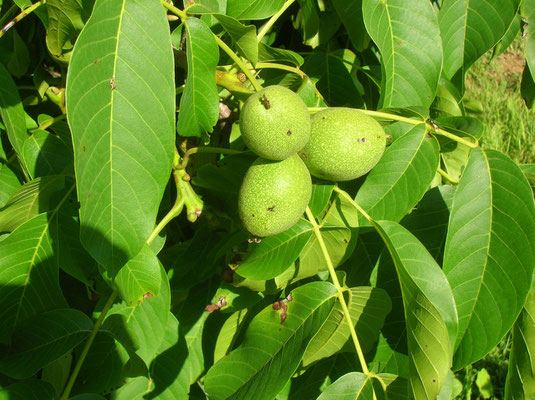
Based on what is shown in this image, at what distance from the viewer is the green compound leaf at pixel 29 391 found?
1.12 m

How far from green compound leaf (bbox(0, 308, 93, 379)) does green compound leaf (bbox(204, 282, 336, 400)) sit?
36 centimetres

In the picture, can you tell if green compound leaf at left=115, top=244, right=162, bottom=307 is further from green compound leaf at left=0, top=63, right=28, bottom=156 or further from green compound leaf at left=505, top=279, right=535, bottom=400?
green compound leaf at left=505, top=279, right=535, bottom=400

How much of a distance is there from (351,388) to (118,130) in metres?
0.79

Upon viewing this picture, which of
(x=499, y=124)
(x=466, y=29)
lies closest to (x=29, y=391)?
(x=466, y=29)

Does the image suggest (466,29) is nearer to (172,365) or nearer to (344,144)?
(344,144)

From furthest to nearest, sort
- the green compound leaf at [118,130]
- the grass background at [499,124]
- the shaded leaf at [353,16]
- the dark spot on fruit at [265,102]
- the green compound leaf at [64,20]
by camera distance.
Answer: the grass background at [499,124] < the shaded leaf at [353,16] < the green compound leaf at [64,20] < the dark spot on fruit at [265,102] < the green compound leaf at [118,130]

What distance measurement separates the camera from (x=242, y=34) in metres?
1.13

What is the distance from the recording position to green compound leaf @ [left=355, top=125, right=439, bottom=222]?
1179mm

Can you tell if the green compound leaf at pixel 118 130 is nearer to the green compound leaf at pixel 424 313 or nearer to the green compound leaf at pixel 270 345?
the green compound leaf at pixel 270 345

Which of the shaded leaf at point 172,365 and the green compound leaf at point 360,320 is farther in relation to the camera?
the shaded leaf at point 172,365

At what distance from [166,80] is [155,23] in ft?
0.43

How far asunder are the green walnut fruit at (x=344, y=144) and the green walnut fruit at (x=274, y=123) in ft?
0.26

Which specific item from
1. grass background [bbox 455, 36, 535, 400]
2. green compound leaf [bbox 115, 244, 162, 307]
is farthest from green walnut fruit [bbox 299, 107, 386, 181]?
grass background [bbox 455, 36, 535, 400]

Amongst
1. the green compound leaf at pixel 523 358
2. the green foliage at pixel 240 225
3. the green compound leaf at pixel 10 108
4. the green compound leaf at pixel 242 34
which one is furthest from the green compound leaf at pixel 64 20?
the green compound leaf at pixel 523 358
